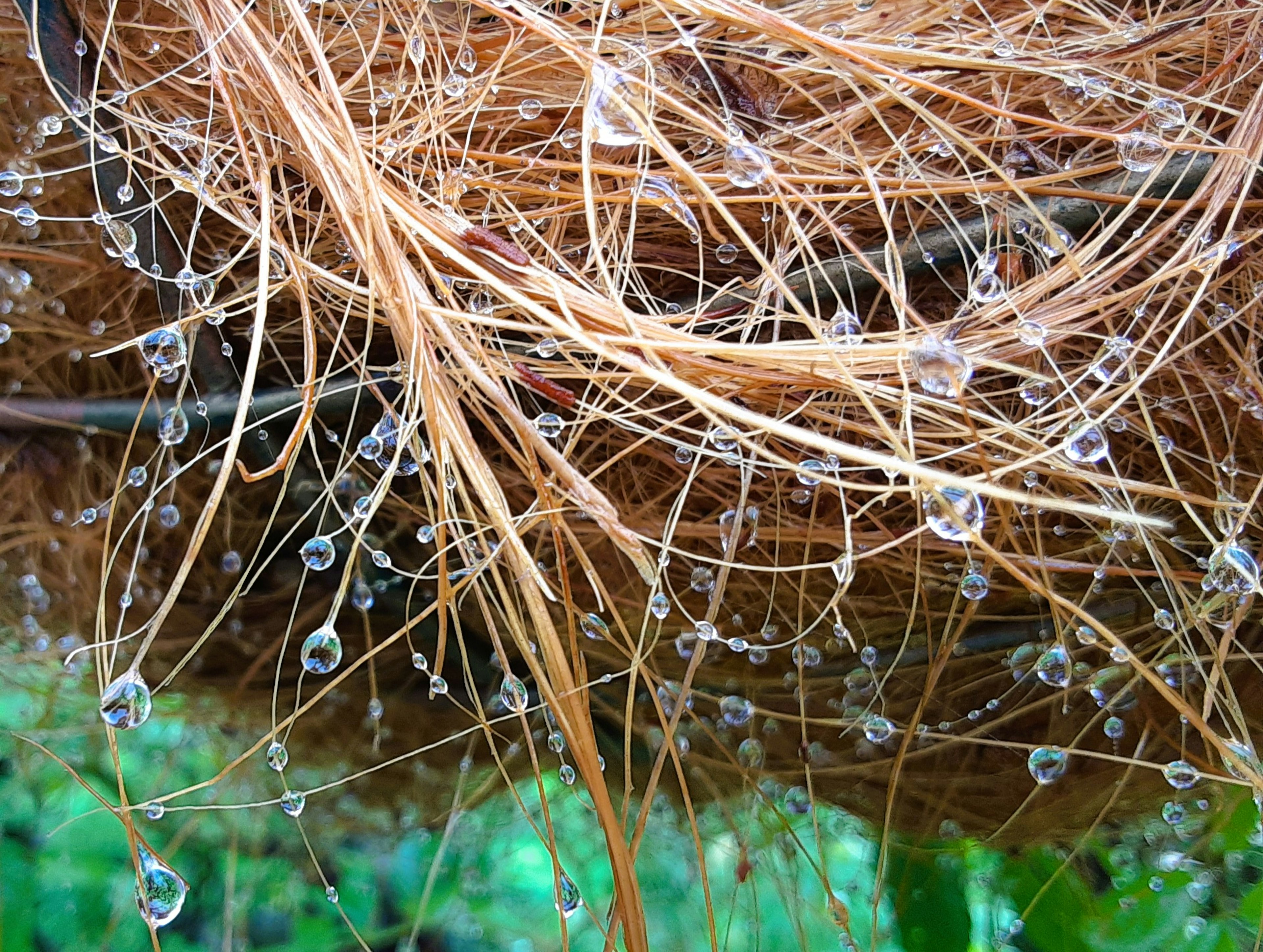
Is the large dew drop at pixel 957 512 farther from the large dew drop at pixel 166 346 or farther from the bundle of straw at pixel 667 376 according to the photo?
the large dew drop at pixel 166 346

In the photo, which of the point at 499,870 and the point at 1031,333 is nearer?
the point at 1031,333

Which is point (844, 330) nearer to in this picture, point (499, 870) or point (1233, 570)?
point (1233, 570)

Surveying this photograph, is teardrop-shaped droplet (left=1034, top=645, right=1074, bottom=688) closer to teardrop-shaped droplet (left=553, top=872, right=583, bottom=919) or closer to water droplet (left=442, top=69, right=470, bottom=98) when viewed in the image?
teardrop-shaped droplet (left=553, top=872, right=583, bottom=919)

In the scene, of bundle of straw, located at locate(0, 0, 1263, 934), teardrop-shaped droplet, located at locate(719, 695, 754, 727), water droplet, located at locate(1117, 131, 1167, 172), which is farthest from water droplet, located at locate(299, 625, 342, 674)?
water droplet, located at locate(1117, 131, 1167, 172)

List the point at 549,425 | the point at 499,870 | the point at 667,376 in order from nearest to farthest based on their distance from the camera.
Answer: the point at 667,376
the point at 549,425
the point at 499,870

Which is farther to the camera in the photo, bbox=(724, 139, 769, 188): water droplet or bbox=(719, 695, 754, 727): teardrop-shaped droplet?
bbox=(719, 695, 754, 727): teardrop-shaped droplet

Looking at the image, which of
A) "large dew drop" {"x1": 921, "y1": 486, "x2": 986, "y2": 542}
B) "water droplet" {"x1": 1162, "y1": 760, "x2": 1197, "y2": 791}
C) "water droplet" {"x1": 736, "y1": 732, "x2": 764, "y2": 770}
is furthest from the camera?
"water droplet" {"x1": 736, "y1": 732, "x2": 764, "y2": 770}

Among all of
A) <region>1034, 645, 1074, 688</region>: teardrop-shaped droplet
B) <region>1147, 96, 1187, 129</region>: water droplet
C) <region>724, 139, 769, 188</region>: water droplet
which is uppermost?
<region>724, 139, 769, 188</region>: water droplet

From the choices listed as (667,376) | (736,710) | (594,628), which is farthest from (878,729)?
(667,376)
